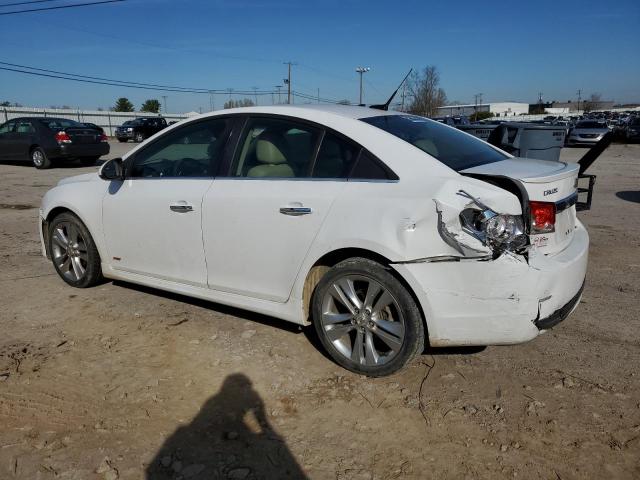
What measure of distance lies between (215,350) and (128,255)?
1251 millimetres

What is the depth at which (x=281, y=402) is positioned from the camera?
9.89 feet

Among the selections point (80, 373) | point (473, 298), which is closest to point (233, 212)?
point (80, 373)

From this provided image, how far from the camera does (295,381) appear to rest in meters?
3.25

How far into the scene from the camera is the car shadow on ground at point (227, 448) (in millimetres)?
2453

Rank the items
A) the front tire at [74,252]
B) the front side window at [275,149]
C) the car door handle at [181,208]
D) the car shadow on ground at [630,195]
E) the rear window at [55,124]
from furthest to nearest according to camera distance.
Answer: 1. the rear window at [55,124]
2. the car shadow on ground at [630,195]
3. the front tire at [74,252]
4. the car door handle at [181,208]
5. the front side window at [275,149]

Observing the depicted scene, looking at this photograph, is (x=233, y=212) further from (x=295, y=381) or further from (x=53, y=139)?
(x=53, y=139)

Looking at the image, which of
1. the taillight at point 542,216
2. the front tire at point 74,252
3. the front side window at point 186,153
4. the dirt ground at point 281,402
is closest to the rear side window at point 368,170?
the taillight at point 542,216

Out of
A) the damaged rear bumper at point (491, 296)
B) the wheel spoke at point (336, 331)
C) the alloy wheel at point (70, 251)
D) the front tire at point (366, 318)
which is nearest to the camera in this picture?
the damaged rear bumper at point (491, 296)

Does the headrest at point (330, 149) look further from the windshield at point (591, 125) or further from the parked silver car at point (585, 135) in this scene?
the windshield at point (591, 125)

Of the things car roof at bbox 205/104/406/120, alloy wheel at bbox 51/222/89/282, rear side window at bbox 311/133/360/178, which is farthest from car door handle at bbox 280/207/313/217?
alloy wheel at bbox 51/222/89/282

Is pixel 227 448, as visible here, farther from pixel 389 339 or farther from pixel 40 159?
pixel 40 159

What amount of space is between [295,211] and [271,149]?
58 centimetres

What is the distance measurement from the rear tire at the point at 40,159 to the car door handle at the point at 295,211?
1480 centimetres

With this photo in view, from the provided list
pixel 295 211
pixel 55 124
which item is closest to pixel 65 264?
pixel 295 211
